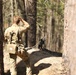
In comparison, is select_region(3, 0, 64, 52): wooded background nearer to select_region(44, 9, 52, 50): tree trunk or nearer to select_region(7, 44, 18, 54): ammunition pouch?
select_region(44, 9, 52, 50): tree trunk

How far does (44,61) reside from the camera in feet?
28.9

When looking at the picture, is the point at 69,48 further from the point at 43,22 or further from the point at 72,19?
the point at 43,22

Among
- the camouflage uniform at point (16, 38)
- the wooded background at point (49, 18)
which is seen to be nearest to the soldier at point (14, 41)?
the camouflage uniform at point (16, 38)

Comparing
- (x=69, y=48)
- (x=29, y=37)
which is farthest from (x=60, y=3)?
(x=69, y=48)

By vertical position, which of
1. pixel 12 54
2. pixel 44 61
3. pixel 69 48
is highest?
pixel 69 48

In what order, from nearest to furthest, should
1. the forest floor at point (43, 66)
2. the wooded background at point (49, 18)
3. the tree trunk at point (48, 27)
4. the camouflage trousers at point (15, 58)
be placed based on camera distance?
1. the camouflage trousers at point (15, 58)
2. the forest floor at point (43, 66)
3. the wooded background at point (49, 18)
4. the tree trunk at point (48, 27)

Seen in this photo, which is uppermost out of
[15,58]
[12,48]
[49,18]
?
[12,48]

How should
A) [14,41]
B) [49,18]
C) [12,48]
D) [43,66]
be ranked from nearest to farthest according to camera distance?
1. [12,48]
2. [14,41]
3. [43,66]
4. [49,18]

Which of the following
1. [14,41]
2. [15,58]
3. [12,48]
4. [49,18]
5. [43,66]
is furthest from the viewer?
[49,18]

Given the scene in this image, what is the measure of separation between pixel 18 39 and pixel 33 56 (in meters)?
2.27

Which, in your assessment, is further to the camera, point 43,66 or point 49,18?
point 49,18

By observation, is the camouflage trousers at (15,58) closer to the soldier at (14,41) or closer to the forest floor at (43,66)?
the soldier at (14,41)

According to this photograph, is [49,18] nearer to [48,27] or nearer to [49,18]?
[49,18]

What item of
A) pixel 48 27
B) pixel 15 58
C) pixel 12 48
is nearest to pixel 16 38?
pixel 12 48
